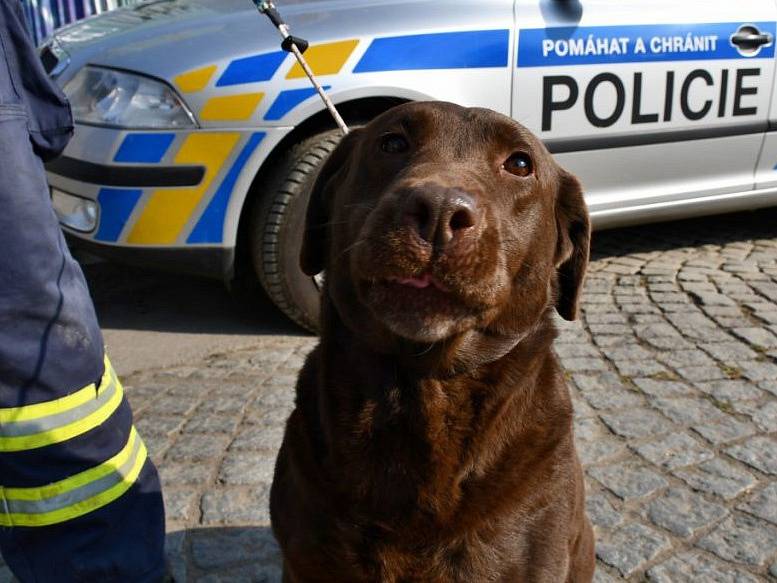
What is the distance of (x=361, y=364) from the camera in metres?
2.13

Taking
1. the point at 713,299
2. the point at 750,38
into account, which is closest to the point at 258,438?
the point at 713,299

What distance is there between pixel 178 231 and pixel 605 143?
92.1 inches

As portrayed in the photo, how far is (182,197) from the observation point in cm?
395

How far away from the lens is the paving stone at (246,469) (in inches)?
124

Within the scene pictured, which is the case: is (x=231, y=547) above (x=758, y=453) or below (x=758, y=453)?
above

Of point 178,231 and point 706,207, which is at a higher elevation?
point 178,231

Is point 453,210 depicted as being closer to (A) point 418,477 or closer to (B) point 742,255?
(A) point 418,477

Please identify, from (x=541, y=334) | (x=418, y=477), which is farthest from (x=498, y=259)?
(x=418, y=477)

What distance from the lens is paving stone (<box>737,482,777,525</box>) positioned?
2.88m

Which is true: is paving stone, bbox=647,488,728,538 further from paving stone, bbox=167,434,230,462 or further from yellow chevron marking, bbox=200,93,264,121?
yellow chevron marking, bbox=200,93,264,121

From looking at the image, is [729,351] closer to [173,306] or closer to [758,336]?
[758,336]

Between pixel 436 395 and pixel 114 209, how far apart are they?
94.3 inches

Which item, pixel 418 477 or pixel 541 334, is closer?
pixel 418 477

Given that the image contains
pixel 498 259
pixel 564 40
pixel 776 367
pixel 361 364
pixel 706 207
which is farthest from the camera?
pixel 706 207
